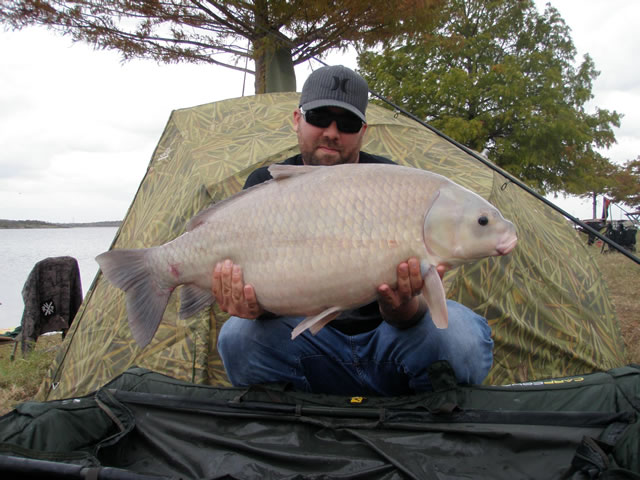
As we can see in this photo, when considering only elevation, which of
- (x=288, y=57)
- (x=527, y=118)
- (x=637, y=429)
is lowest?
(x=637, y=429)

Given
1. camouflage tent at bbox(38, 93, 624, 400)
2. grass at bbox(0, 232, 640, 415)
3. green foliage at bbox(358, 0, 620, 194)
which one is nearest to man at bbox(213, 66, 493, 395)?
camouflage tent at bbox(38, 93, 624, 400)

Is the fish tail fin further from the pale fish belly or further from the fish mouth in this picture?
the fish mouth

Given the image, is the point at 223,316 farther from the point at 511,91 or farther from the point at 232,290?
the point at 511,91

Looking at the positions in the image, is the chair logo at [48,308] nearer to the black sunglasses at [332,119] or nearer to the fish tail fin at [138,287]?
the fish tail fin at [138,287]

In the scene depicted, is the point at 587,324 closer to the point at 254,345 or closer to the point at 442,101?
the point at 254,345

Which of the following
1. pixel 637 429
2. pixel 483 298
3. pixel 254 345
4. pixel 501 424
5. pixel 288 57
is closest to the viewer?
pixel 637 429

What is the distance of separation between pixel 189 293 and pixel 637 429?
111 centimetres

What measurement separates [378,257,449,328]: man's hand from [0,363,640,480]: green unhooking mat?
173 millimetres

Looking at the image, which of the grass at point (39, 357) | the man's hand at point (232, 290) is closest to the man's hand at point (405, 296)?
the man's hand at point (232, 290)

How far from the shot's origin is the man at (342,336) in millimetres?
1377

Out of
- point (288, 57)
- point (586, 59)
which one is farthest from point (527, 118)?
point (288, 57)

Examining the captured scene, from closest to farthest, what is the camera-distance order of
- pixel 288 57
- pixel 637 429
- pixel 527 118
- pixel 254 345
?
1. pixel 637 429
2. pixel 254 345
3. pixel 288 57
4. pixel 527 118

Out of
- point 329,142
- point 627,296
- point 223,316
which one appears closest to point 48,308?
point 223,316

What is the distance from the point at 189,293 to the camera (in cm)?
140
